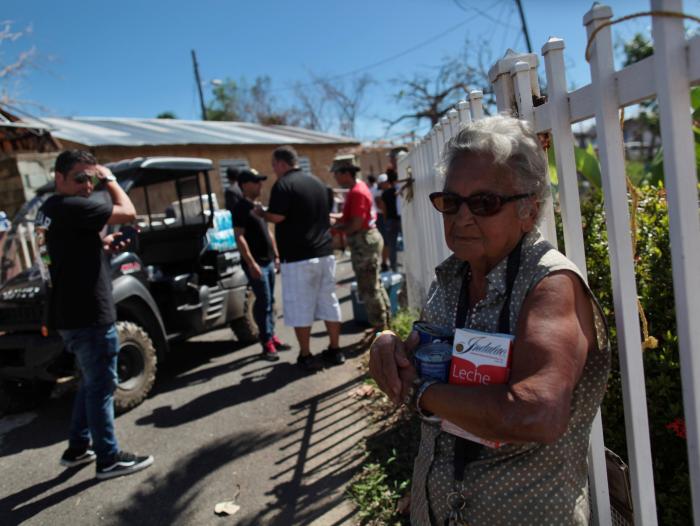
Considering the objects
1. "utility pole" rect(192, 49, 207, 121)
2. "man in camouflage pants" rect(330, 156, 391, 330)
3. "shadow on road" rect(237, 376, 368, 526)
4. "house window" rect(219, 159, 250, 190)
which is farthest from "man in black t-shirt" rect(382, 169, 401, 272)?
"utility pole" rect(192, 49, 207, 121)

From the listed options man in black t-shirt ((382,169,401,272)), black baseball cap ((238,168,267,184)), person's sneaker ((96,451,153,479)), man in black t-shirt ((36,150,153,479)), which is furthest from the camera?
man in black t-shirt ((382,169,401,272))

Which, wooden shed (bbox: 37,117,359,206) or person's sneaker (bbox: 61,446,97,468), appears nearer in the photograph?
person's sneaker (bbox: 61,446,97,468)

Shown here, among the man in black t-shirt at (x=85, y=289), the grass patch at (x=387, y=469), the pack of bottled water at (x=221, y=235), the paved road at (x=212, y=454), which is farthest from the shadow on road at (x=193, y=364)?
the grass patch at (x=387, y=469)

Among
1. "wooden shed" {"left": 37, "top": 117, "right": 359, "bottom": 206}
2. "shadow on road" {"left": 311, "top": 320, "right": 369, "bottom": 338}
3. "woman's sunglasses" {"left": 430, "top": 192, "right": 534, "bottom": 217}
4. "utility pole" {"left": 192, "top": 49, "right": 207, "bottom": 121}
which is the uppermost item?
"utility pole" {"left": 192, "top": 49, "right": 207, "bottom": 121}

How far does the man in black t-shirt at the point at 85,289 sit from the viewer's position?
3264 millimetres

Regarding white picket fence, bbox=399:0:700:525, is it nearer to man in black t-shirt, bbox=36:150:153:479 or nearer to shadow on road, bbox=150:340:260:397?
man in black t-shirt, bbox=36:150:153:479

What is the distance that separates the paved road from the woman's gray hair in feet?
7.13

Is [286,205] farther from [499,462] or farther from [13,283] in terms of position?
[499,462]

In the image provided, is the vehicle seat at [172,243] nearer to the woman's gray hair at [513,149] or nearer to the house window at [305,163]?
the woman's gray hair at [513,149]

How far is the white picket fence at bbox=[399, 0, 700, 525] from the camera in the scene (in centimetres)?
103

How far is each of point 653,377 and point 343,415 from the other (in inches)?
95.0

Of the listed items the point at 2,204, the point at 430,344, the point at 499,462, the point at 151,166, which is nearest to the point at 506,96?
the point at 430,344

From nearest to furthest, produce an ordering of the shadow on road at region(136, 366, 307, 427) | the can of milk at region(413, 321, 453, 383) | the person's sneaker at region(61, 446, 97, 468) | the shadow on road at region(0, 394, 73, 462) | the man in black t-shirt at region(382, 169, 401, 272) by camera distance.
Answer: the can of milk at region(413, 321, 453, 383)
the person's sneaker at region(61, 446, 97, 468)
the shadow on road at region(0, 394, 73, 462)
the shadow on road at region(136, 366, 307, 427)
the man in black t-shirt at region(382, 169, 401, 272)

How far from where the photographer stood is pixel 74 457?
3627 millimetres
